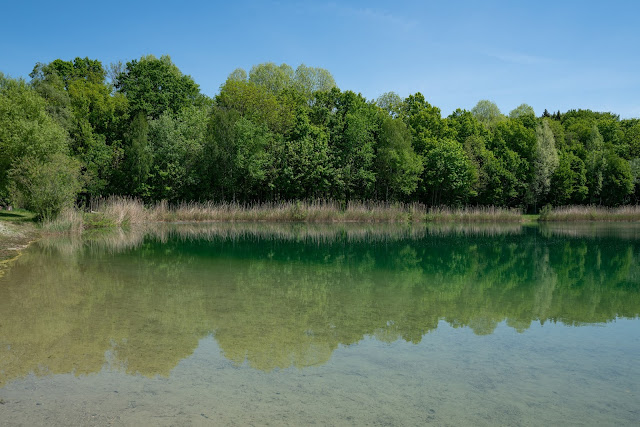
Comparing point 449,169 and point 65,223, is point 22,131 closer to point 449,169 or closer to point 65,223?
point 65,223

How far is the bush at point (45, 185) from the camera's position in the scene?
2050 centimetres

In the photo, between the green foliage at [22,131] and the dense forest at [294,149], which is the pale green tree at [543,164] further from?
the green foliage at [22,131]

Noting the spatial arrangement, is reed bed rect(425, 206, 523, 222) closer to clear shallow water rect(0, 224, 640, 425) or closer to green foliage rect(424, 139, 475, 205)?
green foliage rect(424, 139, 475, 205)

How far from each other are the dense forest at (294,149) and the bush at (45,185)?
866 centimetres

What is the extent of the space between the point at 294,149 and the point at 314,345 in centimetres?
3062

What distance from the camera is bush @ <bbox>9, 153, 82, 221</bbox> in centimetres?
2050

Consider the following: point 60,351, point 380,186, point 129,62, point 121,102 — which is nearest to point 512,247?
point 60,351

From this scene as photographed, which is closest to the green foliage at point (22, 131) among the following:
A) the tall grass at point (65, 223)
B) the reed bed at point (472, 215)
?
the tall grass at point (65, 223)

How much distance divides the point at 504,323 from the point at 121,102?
1409 inches

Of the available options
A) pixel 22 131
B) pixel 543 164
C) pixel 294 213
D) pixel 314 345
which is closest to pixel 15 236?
pixel 22 131

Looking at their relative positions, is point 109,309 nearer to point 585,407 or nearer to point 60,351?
point 60,351

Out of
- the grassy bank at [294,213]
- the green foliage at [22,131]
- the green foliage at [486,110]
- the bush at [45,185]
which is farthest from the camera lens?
the green foliage at [486,110]

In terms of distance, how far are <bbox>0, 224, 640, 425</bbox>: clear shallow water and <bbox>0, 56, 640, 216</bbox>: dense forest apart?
23.4 m

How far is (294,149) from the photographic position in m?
35.7
